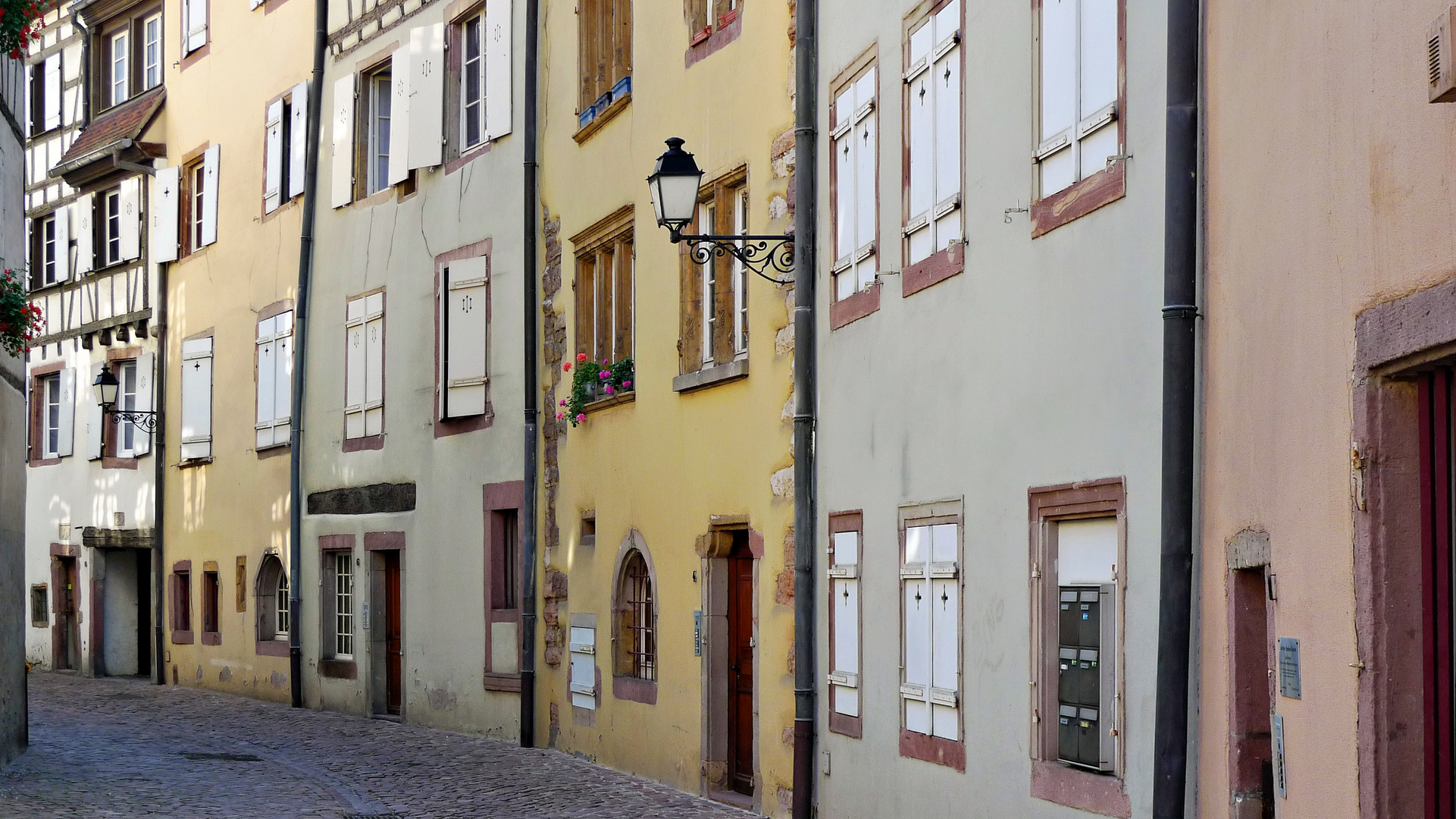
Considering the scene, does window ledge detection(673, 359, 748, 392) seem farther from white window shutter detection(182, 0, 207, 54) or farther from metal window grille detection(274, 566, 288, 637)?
white window shutter detection(182, 0, 207, 54)

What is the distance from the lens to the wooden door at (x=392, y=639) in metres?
19.5

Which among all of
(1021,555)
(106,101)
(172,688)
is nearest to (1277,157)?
(1021,555)

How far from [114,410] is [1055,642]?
18634 millimetres

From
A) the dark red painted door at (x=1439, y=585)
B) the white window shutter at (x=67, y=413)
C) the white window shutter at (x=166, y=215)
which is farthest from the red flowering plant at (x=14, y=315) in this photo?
the white window shutter at (x=67, y=413)

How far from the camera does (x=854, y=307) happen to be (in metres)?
10.8

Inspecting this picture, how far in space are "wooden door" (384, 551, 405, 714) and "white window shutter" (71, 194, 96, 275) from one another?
31.9 feet

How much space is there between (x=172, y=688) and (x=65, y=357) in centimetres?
604

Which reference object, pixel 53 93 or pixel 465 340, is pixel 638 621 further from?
pixel 53 93

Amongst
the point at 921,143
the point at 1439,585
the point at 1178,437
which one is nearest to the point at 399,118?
the point at 921,143

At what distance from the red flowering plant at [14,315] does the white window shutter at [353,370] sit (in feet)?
23.0

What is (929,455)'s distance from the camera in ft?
31.7

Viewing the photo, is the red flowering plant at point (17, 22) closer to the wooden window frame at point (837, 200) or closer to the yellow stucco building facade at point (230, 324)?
the wooden window frame at point (837, 200)

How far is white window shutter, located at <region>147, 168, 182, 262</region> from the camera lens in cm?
2480

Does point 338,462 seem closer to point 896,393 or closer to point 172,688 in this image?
point 172,688
